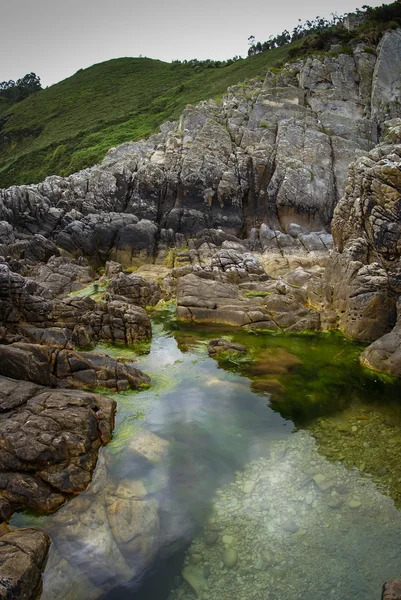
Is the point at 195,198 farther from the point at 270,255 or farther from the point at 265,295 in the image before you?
the point at 265,295

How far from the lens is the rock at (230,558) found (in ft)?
33.8

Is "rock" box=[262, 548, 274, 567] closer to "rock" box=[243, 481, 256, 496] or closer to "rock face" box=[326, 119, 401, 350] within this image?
"rock" box=[243, 481, 256, 496]

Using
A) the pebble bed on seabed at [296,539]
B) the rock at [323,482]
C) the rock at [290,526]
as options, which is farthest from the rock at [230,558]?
the rock at [323,482]

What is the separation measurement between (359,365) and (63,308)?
17334 millimetres

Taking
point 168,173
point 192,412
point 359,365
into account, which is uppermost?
point 168,173

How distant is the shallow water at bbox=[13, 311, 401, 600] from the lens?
10.0 m

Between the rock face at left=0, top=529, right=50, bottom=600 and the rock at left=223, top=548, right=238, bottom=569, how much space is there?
431 centimetres

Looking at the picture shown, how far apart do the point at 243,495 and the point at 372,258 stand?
69.1 ft

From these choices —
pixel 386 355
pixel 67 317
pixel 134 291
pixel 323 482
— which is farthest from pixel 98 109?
pixel 323 482

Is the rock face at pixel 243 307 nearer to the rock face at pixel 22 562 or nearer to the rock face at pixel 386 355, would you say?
the rock face at pixel 386 355

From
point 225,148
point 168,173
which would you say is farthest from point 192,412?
point 225,148

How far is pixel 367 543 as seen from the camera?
10.9 metres

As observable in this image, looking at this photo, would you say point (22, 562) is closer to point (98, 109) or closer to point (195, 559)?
point (195, 559)

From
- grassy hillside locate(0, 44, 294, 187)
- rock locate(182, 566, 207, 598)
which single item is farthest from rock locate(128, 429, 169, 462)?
grassy hillside locate(0, 44, 294, 187)
